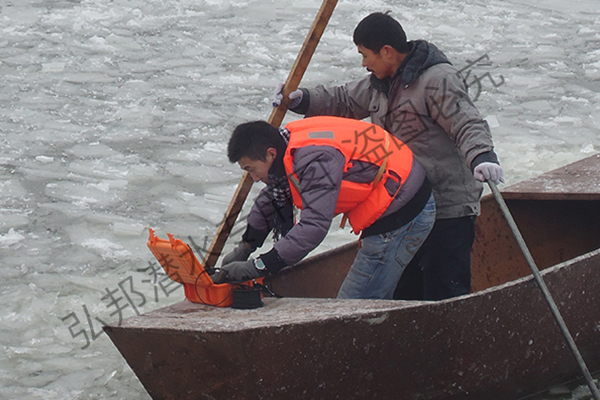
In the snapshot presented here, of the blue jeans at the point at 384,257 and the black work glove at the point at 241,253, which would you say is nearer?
the blue jeans at the point at 384,257

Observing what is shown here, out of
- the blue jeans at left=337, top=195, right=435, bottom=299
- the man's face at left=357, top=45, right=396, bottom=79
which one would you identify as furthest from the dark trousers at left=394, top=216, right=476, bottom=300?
the man's face at left=357, top=45, right=396, bottom=79

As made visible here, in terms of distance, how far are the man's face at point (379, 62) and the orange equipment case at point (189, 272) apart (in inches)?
36.5

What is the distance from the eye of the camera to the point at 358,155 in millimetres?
2721

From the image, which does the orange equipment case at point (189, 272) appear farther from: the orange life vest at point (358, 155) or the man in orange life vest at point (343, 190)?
the orange life vest at point (358, 155)

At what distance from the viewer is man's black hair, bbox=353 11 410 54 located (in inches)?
114

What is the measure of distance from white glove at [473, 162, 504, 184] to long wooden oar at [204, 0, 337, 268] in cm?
80

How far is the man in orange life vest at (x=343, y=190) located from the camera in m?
2.66

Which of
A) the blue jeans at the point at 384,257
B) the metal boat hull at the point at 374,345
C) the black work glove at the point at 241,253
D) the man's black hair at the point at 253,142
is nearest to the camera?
the metal boat hull at the point at 374,345

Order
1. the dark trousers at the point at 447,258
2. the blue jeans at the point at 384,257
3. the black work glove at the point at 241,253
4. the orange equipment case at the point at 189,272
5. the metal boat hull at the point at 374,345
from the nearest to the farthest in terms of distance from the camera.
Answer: the metal boat hull at the point at 374,345
the orange equipment case at the point at 189,272
the blue jeans at the point at 384,257
the dark trousers at the point at 447,258
the black work glove at the point at 241,253

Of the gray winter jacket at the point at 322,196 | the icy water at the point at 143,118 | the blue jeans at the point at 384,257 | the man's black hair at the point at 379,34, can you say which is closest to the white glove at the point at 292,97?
the man's black hair at the point at 379,34

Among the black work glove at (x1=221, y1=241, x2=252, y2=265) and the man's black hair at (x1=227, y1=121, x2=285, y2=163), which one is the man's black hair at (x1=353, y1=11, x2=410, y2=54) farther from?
the black work glove at (x1=221, y1=241, x2=252, y2=265)

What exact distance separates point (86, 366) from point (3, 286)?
867 mm

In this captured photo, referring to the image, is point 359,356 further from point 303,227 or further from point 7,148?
point 7,148

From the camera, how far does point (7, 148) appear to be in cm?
563
